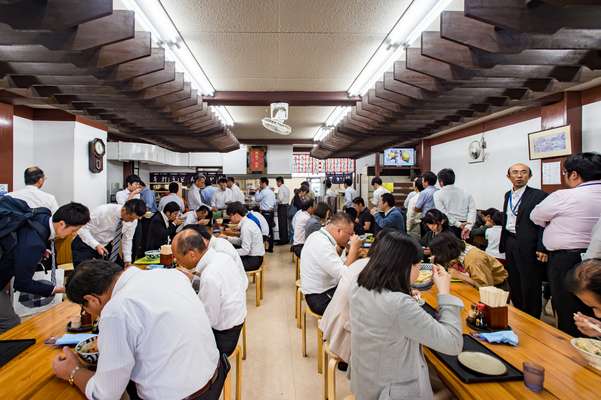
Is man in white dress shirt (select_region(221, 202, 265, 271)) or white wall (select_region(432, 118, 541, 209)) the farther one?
white wall (select_region(432, 118, 541, 209))

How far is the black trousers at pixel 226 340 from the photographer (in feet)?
7.38

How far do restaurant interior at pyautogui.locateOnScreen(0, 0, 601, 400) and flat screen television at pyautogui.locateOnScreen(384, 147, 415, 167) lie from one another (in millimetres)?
1822

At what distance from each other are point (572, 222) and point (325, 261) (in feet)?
6.29

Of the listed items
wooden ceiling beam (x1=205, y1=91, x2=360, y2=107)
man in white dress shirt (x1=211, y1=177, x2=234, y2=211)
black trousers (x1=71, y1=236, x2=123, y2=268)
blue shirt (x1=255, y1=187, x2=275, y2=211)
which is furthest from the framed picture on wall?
man in white dress shirt (x1=211, y1=177, x2=234, y2=211)

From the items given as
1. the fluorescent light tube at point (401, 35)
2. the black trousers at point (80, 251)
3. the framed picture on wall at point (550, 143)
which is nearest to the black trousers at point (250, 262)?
the black trousers at point (80, 251)

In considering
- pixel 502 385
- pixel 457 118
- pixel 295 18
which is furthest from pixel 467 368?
pixel 457 118

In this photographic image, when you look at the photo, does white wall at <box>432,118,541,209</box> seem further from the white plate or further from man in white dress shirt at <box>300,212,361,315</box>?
the white plate

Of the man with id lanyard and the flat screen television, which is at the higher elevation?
the flat screen television

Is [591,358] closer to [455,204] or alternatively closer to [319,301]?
[319,301]

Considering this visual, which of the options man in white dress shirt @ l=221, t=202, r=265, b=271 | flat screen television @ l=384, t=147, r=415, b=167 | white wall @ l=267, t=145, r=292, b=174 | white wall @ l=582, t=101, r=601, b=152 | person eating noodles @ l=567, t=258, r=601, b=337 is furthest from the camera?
white wall @ l=267, t=145, r=292, b=174

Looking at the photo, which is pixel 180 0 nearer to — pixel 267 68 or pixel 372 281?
pixel 267 68

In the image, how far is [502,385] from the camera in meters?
1.40

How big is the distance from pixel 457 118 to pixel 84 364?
17.2 feet

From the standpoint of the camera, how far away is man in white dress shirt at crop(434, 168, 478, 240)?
Answer: 4730 millimetres
